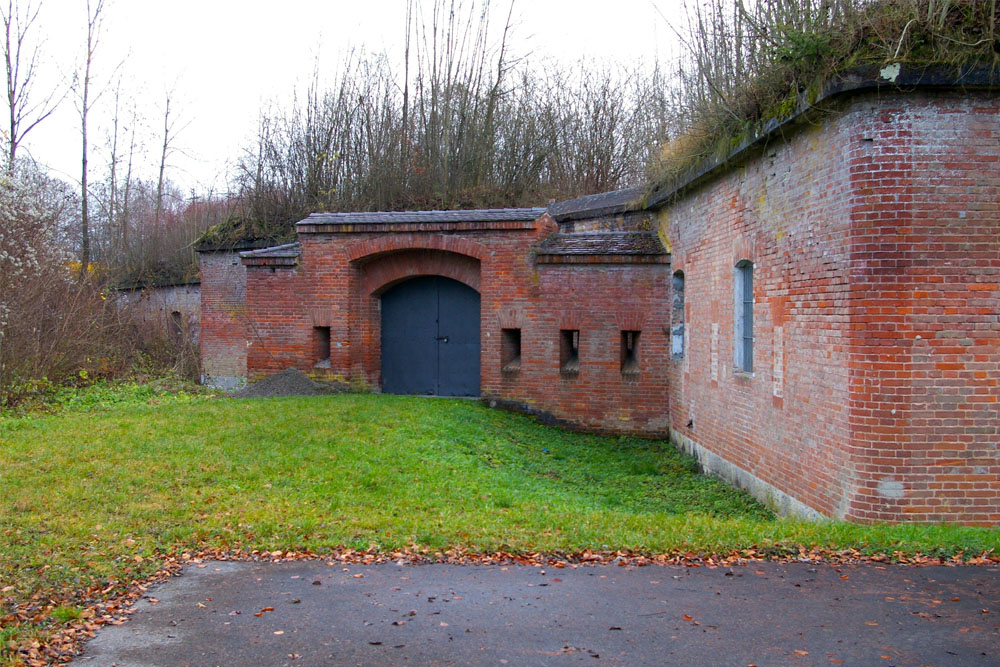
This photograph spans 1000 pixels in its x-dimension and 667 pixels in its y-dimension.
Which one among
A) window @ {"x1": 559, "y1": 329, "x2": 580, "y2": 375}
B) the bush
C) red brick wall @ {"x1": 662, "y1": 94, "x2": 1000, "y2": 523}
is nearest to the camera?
red brick wall @ {"x1": 662, "y1": 94, "x2": 1000, "y2": 523}

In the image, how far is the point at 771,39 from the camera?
7965 millimetres

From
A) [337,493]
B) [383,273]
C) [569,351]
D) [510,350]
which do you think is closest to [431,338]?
[383,273]

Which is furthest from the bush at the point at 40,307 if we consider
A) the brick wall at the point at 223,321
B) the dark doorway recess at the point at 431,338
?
the dark doorway recess at the point at 431,338

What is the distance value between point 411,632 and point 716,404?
7148 millimetres

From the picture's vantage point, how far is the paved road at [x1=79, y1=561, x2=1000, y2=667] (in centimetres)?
441

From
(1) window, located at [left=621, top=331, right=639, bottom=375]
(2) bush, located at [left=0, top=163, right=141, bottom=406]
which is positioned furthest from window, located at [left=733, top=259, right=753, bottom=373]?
(2) bush, located at [left=0, top=163, right=141, bottom=406]

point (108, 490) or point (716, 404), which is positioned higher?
point (716, 404)

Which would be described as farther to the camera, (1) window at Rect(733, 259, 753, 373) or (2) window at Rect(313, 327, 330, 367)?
(2) window at Rect(313, 327, 330, 367)

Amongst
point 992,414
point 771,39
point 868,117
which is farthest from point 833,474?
point 771,39

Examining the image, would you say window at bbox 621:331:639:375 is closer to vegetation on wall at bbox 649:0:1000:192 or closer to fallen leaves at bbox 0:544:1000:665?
vegetation on wall at bbox 649:0:1000:192

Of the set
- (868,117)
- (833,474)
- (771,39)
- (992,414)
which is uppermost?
(771,39)

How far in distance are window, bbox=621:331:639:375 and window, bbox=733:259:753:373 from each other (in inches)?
157

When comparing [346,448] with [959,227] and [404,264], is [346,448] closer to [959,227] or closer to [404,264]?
[404,264]

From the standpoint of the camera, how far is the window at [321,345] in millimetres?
15883
